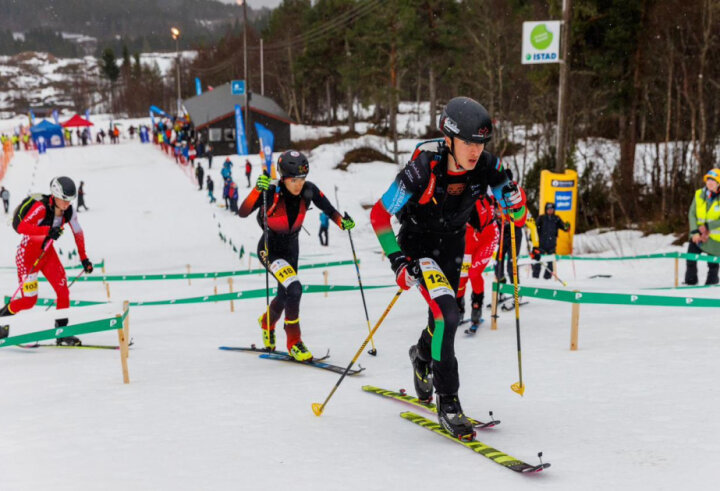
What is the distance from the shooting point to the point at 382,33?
42594 millimetres

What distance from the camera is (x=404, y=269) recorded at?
4.23 meters

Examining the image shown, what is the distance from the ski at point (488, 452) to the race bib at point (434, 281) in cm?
95

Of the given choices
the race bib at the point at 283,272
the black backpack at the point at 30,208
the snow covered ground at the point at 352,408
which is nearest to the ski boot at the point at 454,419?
the snow covered ground at the point at 352,408

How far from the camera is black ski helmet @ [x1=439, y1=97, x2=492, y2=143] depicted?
4.08 metres

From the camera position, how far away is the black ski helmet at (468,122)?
4.08 meters

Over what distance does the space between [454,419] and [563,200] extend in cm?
1251

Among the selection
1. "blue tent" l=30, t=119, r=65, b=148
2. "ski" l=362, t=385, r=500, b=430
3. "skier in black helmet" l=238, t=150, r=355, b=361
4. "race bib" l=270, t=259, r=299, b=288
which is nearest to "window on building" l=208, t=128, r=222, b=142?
"blue tent" l=30, t=119, r=65, b=148

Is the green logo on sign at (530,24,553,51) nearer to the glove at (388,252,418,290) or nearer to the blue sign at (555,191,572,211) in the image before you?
the blue sign at (555,191,572,211)

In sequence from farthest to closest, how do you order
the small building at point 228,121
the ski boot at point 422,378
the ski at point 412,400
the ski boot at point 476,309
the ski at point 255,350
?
the small building at point 228,121, the ski boot at point 476,309, the ski at point 255,350, the ski boot at point 422,378, the ski at point 412,400

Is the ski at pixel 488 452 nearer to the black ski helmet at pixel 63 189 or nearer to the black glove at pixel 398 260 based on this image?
the black glove at pixel 398 260

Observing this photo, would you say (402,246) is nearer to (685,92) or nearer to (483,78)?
(685,92)

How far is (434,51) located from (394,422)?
43197 millimetres

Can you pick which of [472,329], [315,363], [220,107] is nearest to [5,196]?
[315,363]

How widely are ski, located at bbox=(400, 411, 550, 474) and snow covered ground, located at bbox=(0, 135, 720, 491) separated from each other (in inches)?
2.1
